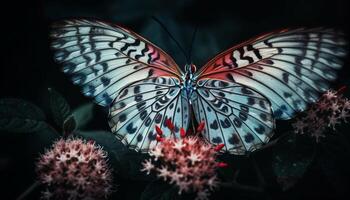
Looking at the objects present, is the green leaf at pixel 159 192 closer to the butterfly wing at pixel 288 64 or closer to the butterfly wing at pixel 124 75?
the butterfly wing at pixel 124 75

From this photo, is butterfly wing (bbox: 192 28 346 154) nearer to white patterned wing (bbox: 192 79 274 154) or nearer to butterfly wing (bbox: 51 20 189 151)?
white patterned wing (bbox: 192 79 274 154)

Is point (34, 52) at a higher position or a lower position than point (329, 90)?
higher

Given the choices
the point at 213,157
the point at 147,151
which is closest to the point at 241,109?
the point at 213,157

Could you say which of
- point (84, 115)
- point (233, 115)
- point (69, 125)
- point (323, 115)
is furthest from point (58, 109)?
point (323, 115)

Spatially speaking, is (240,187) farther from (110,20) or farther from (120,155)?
(110,20)

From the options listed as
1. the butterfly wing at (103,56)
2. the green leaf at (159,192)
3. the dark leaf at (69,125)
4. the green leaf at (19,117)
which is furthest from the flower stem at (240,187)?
the green leaf at (19,117)

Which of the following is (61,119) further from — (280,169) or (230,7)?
(230,7)
